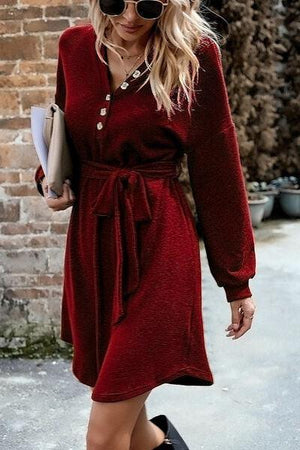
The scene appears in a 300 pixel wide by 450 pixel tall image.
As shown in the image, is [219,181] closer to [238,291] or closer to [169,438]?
[238,291]

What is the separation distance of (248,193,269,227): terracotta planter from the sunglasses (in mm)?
4748

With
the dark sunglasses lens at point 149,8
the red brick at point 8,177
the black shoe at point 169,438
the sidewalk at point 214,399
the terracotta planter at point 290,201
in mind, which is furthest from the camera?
the terracotta planter at point 290,201

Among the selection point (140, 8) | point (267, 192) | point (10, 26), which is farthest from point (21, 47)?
point (267, 192)

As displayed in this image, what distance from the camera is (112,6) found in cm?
173

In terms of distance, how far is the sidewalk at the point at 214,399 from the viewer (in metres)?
2.83

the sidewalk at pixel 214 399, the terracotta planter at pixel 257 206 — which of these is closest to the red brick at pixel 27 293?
the sidewalk at pixel 214 399

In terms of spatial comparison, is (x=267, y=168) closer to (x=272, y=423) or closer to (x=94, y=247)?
(x=272, y=423)

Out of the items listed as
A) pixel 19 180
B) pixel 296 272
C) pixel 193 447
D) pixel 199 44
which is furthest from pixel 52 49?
pixel 296 272

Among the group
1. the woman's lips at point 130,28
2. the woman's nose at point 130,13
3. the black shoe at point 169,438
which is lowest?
the black shoe at point 169,438

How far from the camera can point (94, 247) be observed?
185cm

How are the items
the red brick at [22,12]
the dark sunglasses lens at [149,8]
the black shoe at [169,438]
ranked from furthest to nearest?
the red brick at [22,12], the black shoe at [169,438], the dark sunglasses lens at [149,8]

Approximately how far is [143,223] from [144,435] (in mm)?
721

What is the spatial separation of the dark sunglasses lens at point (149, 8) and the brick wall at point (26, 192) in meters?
1.59

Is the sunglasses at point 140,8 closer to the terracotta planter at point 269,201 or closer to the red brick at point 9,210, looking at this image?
the red brick at point 9,210
